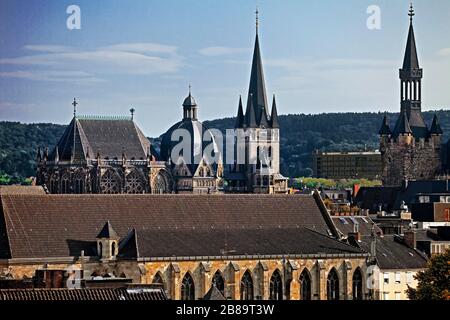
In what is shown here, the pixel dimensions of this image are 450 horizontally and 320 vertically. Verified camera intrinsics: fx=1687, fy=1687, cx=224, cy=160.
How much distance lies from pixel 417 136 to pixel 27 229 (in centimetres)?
11105

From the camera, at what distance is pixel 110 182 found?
156 meters

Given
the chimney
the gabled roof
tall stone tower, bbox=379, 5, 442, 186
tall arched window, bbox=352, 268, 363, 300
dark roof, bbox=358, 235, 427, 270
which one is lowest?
tall arched window, bbox=352, 268, 363, 300

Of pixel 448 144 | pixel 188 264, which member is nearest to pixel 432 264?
pixel 188 264

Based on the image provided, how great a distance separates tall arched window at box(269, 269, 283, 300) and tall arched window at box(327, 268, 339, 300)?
2389mm

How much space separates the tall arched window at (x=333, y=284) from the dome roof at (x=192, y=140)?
85.5 meters

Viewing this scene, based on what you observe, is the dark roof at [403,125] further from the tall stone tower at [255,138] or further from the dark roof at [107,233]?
the dark roof at [107,233]

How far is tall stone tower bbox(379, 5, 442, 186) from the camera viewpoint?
181 metres

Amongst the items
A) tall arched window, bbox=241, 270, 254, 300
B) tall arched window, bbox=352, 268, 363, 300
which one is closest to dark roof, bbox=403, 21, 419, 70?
tall arched window, bbox=352, 268, 363, 300

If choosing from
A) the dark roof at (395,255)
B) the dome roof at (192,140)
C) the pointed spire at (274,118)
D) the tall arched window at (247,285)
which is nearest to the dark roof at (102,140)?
the dome roof at (192,140)

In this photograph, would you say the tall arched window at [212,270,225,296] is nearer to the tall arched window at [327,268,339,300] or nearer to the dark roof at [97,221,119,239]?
the dark roof at [97,221,119,239]

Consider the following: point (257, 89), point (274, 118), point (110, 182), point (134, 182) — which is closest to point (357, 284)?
point (110, 182)

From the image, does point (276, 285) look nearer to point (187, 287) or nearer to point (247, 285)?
point (247, 285)

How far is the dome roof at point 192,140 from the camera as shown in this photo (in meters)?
169

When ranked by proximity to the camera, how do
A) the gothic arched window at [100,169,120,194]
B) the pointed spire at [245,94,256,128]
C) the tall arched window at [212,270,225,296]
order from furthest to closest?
the pointed spire at [245,94,256,128]
the gothic arched window at [100,169,120,194]
the tall arched window at [212,270,225,296]
